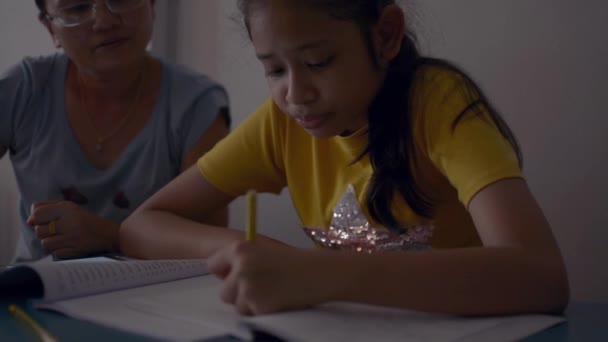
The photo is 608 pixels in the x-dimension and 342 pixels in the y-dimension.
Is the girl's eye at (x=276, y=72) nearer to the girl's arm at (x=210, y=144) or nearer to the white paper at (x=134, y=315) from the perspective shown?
the white paper at (x=134, y=315)

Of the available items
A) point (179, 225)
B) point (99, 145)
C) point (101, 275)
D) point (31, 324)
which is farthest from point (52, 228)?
point (31, 324)

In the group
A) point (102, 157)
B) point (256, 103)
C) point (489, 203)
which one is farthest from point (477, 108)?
point (256, 103)

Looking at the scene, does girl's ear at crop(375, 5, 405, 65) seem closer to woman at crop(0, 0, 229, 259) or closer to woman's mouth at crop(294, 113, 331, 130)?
woman's mouth at crop(294, 113, 331, 130)

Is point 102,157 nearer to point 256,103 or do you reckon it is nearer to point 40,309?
point 256,103

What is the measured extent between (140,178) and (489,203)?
0.79m

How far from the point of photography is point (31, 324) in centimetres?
59

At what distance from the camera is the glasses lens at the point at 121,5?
4.14 ft

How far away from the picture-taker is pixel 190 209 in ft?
3.67

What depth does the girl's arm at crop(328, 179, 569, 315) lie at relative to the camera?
0.60 metres

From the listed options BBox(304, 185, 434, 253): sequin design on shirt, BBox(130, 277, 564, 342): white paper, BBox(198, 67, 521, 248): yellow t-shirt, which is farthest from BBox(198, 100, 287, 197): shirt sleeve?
BBox(130, 277, 564, 342): white paper

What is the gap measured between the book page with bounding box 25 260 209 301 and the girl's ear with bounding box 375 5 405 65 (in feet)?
1.22

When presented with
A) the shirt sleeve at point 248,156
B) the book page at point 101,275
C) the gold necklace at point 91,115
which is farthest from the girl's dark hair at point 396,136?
the gold necklace at point 91,115

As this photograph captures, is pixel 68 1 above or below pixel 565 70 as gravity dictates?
above

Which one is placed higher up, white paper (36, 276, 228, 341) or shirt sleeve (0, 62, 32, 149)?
shirt sleeve (0, 62, 32, 149)
